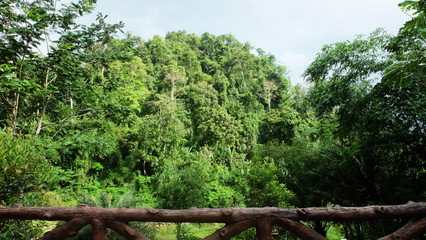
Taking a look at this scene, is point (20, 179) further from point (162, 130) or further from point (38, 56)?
point (162, 130)

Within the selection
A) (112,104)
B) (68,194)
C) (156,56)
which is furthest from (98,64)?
(156,56)

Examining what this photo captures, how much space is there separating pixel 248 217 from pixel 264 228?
11 cm

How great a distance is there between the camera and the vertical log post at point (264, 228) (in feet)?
4.36

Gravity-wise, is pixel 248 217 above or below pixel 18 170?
below

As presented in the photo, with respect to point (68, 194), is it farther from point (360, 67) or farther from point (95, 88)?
point (360, 67)

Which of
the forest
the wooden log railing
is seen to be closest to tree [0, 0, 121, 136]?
the forest

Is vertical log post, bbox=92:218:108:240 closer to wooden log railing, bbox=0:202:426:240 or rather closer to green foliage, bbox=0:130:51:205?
wooden log railing, bbox=0:202:426:240

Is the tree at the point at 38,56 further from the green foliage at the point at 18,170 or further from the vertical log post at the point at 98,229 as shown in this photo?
the vertical log post at the point at 98,229

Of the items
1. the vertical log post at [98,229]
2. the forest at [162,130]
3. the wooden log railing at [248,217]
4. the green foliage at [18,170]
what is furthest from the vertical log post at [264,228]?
the green foliage at [18,170]

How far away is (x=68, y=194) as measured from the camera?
1144 cm

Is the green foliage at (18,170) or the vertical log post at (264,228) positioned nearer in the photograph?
the vertical log post at (264,228)

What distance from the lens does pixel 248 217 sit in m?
1.34

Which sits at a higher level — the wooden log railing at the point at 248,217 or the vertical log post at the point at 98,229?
the wooden log railing at the point at 248,217

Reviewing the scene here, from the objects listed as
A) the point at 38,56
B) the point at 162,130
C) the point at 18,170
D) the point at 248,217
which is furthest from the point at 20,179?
the point at 162,130
